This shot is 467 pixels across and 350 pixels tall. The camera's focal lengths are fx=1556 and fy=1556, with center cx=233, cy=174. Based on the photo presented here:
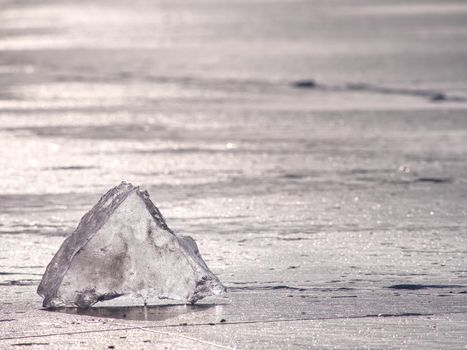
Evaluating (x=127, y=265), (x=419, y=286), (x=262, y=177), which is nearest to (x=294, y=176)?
(x=262, y=177)

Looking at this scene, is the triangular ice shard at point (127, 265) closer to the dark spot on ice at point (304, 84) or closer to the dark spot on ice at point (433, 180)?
the dark spot on ice at point (433, 180)

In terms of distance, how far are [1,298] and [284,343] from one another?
1822 mm

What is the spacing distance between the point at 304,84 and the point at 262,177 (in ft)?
26.8

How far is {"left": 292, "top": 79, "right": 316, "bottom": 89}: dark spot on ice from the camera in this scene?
2080 centimetres

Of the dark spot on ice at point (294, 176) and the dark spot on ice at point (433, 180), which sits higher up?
the dark spot on ice at point (294, 176)

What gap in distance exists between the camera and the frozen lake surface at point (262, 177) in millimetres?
7691

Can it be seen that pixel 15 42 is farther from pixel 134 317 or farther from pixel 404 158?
pixel 134 317

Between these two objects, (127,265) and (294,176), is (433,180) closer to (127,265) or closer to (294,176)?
(294,176)

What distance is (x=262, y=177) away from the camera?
13117mm

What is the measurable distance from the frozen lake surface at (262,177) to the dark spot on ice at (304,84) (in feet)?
0.12

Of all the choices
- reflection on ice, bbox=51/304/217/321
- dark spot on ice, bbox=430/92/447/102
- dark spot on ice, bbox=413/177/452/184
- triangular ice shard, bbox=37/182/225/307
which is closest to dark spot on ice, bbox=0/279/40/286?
triangular ice shard, bbox=37/182/225/307

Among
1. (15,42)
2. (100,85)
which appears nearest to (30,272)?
(100,85)

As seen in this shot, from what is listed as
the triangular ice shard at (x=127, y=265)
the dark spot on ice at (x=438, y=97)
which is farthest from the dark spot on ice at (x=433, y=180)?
the dark spot on ice at (x=438, y=97)

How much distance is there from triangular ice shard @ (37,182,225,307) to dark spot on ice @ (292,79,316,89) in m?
12.7
